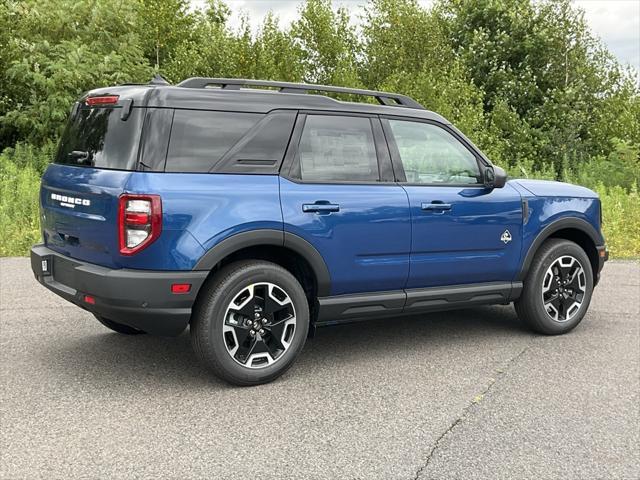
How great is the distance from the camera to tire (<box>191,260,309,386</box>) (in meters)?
4.54

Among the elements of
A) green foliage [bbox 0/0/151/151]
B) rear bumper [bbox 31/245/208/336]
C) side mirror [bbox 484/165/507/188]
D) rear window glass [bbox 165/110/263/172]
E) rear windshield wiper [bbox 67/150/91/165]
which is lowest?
rear bumper [bbox 31/245/208/336]

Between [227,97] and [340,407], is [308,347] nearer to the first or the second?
[340,407]

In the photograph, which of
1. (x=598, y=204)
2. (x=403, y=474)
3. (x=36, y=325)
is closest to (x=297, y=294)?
(x=403, y=474)

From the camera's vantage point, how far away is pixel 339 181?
5.04 m

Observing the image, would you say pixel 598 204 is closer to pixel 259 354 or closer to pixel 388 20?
pixel 259 354

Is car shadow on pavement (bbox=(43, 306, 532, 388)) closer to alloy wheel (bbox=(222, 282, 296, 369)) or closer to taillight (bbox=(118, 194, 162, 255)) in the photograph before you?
alloy wheel (bbox=(222, 282, 296, 369))

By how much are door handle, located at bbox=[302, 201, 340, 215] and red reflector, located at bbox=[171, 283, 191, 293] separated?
922mm

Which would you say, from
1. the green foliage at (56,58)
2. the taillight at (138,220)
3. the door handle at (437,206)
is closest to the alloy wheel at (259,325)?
the taillight at (138,220)

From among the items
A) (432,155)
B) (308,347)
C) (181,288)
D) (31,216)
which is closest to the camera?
(181,288)

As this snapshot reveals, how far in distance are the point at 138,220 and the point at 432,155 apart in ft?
7.97

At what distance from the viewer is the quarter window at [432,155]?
17.9ft

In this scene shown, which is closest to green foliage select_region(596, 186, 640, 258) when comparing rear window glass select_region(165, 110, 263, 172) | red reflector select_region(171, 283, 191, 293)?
rear window glass select_region(165, 110, 263, 172)

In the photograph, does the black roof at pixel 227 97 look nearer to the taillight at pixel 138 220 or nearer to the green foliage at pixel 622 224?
the taillight at pixel 138 220

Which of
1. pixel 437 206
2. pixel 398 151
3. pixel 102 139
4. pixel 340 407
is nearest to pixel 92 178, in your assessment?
pixel 102 139
